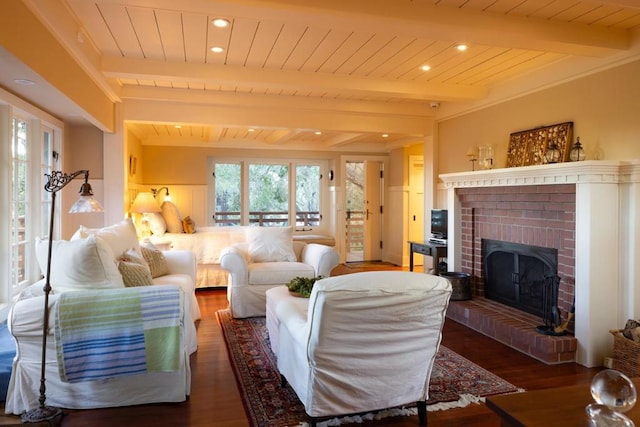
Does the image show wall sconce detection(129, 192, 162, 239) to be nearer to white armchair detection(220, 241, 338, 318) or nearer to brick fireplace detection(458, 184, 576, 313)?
white armchair detection(220, 241, 338, 318)

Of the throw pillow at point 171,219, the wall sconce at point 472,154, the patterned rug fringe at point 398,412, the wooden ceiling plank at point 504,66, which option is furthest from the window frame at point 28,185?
the wall sconce at point 472,154

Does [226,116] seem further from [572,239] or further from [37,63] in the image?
[572,239]

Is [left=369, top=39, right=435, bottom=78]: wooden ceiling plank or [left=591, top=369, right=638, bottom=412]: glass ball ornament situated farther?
[left=369, top=39, right=435, bottom=78]: wooden ceiling plank

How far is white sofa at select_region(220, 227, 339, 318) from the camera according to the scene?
181 inches

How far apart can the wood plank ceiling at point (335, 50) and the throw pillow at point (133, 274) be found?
5.43 feet

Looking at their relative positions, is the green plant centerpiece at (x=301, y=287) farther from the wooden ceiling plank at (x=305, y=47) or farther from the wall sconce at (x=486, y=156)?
the wall sconce at (x=486, y=156)

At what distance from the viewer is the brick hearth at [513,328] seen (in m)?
3.40

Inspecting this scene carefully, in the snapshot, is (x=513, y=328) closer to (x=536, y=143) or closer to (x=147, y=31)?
(x=536, y=143)

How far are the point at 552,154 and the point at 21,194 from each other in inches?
183

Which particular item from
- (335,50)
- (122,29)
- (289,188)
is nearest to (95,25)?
(122,29)

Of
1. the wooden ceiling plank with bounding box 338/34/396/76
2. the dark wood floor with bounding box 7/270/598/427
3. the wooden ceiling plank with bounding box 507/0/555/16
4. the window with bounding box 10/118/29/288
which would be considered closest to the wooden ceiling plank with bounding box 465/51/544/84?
the wooden ceiling plank with bounding box 507/0/555/16

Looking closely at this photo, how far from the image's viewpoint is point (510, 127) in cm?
474

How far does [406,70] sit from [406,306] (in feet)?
9.54

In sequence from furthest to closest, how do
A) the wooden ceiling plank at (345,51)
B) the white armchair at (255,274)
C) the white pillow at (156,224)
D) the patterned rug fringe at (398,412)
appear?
1. the white pillow at (156,224)
2. the white armchair at (255,274)
3. the wooden ceiling plank at (345,51)
4. the patterned rug fringe at (398,412)
